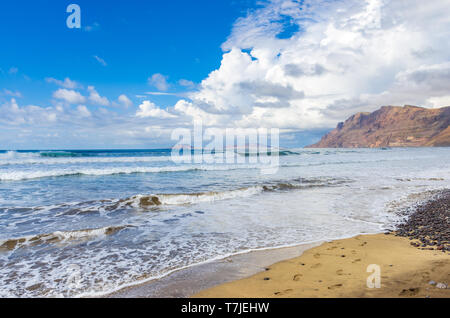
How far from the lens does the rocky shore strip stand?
5746mm

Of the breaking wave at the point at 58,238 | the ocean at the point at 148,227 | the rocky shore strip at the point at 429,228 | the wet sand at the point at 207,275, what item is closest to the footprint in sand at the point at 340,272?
the wet sand at the point at 207,275

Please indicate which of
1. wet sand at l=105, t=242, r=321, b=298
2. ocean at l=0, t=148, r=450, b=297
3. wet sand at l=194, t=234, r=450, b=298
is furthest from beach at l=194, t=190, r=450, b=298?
ocean at l=0, t=148, r=450, b=297

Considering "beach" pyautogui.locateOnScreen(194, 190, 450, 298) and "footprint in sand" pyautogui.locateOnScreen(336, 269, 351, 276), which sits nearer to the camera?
"beach" pyautogui.locateOnScreen(194, 190, 450, 298)

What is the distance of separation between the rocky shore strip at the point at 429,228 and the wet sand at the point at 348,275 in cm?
43

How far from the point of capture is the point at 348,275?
425 cm

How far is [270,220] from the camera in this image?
866cm

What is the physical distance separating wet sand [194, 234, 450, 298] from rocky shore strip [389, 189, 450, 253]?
43 cm

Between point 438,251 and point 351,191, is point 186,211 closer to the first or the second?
point 438,251

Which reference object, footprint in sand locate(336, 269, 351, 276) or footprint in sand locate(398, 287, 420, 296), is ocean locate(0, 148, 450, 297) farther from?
footprint in sand locate(398, 287, 420, 296)

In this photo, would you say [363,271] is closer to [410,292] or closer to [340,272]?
[340,272]

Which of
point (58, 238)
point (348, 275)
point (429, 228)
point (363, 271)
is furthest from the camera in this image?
point (429, 228)

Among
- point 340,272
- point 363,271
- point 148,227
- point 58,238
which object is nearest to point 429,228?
point 363,271

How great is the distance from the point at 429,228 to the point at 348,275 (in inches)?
176
